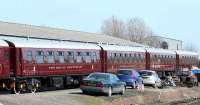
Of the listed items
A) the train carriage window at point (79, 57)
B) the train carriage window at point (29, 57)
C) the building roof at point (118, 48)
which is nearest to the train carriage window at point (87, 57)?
the train carriage window at point (79, 57)

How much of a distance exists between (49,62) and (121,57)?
13553 millimetres

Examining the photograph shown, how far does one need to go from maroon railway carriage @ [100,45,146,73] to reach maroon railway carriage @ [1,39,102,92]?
1.56 m

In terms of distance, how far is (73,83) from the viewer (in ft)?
128

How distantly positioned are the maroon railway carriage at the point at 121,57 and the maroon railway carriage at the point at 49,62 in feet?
5.11

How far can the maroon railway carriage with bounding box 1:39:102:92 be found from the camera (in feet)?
103

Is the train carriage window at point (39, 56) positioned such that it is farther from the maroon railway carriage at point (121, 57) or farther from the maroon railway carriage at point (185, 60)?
the maroon railway carriage at point (185, 60)

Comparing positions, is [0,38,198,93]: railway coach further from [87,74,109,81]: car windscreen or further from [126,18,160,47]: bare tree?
[126,18,160,47]: bare tree

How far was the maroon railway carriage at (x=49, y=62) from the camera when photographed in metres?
31.4

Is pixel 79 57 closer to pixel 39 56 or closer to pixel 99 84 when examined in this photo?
pixel 39 56

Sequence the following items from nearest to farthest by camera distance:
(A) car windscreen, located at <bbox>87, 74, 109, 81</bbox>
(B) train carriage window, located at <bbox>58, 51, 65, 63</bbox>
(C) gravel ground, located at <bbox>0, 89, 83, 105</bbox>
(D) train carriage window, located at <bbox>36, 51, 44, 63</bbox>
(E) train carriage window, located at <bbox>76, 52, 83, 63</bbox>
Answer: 1. (C) gravel ground, located at <bbox>0, 89, 83, 105</bbox>
2. (A) car windscreen, located at <bbox>87, 74, 109, 81</bbox>
3. (D) train carriage window, located at <bbox>36, 51, 44, 63</bbox>
4. (B) train carriage window, located at <bbox>58, 51, 65, 63</bbox>
5. (E) train carriage window, located at <bbox>76, 52, 83, 63</bbox>

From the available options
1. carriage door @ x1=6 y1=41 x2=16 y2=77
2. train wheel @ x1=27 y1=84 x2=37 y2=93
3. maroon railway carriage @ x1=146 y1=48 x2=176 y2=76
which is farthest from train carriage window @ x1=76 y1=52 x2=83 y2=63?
maroon railway carriage @ x1=146 y1=48 x2=176 y2=76

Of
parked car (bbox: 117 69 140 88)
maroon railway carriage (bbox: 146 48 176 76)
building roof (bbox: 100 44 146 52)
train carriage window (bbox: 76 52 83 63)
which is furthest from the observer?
maroon railway carriage (bbox: 146 48 176 76)

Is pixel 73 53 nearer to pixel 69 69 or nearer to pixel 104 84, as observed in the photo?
pixel 69 69

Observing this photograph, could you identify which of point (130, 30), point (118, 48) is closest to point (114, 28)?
point (130, 30)
